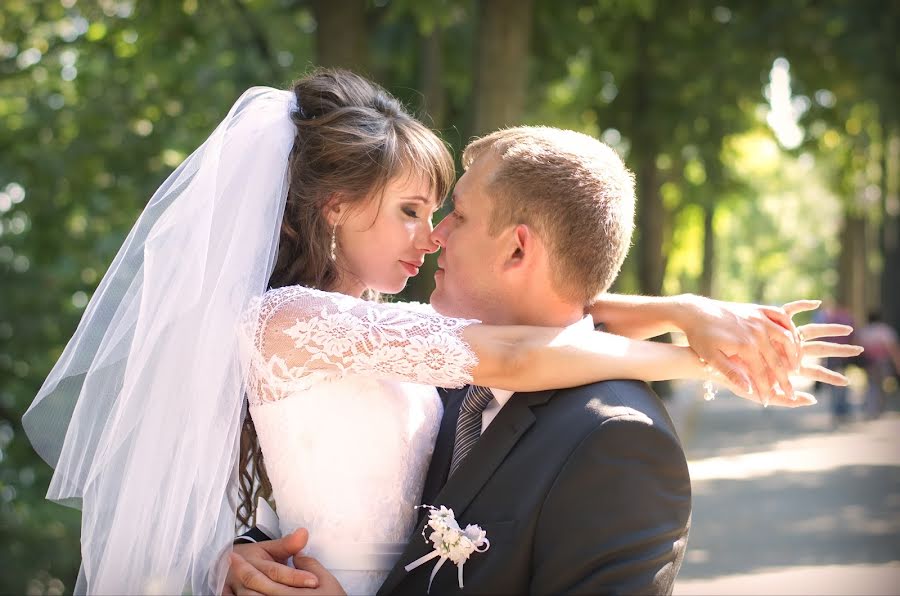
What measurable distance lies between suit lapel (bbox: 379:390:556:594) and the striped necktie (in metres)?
0.17

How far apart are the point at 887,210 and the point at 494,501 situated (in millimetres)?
30477

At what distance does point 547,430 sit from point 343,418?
706mm

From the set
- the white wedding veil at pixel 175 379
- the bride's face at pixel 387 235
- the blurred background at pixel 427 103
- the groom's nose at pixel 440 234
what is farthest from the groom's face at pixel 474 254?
the blurred background at pixel 427 103

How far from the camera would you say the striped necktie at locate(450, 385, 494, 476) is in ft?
11.8

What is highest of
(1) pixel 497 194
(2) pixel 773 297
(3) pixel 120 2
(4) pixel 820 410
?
(3) pixel 120 2

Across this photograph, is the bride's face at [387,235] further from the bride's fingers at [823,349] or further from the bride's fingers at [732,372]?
the bride's fingers at [823,349]

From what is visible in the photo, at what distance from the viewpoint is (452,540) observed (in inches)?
126

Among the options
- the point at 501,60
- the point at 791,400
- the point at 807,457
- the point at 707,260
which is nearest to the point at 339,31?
the point at 501,60

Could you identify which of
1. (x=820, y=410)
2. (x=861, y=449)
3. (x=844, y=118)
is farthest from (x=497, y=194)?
(x=820, y=410)

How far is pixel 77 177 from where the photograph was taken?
1068cm

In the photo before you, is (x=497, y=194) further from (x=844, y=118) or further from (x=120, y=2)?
(x=844, y=118)

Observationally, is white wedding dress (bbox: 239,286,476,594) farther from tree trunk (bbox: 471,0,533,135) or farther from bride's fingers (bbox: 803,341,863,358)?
tree trunk (bbox: 471,0,533,135)

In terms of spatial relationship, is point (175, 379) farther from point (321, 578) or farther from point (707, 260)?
point (707, 260)

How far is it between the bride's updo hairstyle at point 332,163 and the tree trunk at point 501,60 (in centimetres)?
539
